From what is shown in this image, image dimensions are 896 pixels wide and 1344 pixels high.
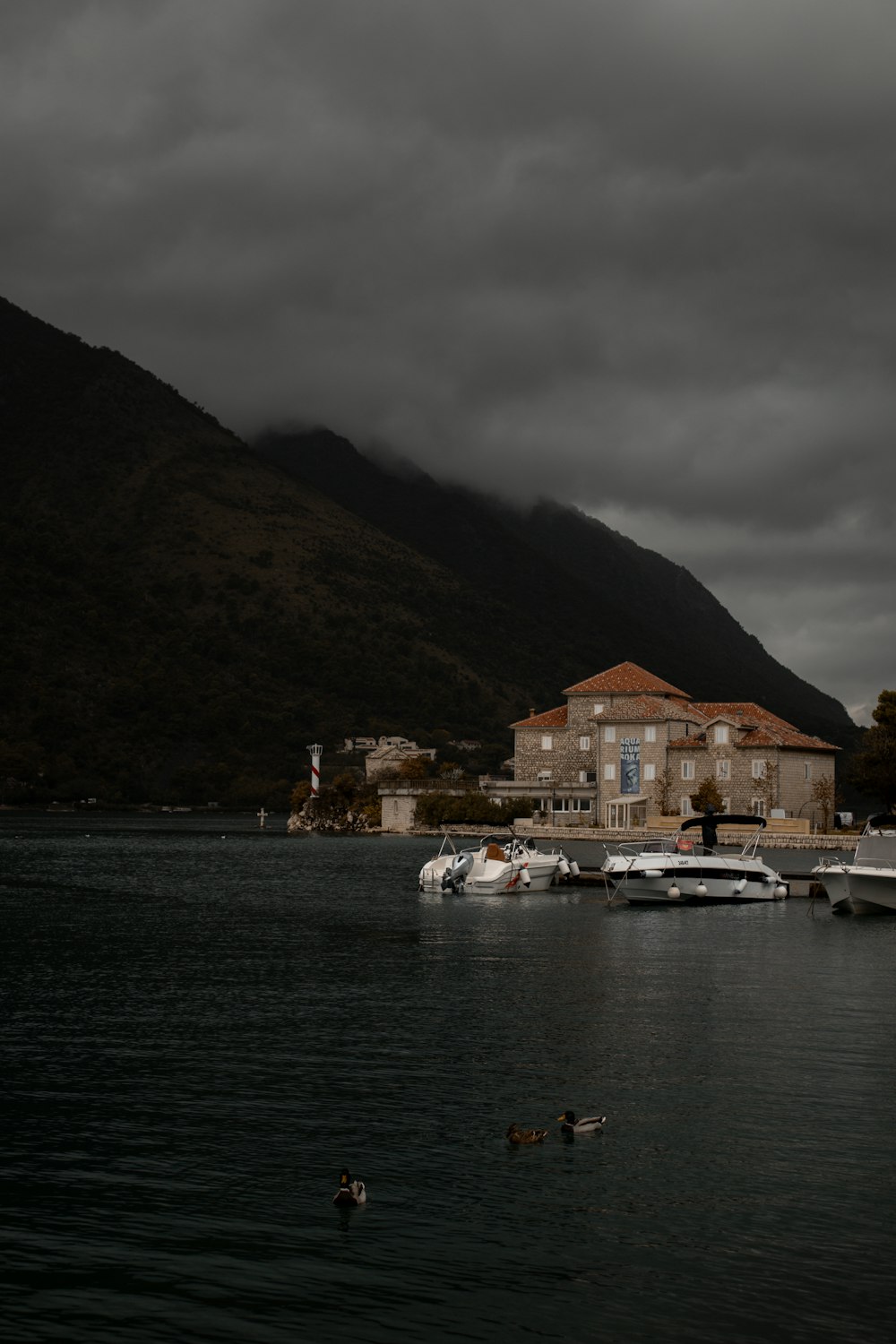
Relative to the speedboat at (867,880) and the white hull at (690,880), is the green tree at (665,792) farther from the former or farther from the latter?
the speedboat at (867,880)

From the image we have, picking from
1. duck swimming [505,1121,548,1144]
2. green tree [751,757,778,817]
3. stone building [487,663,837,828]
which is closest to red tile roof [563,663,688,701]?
stone building [487,663,837,828]

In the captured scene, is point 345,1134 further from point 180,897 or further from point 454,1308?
point 180,897

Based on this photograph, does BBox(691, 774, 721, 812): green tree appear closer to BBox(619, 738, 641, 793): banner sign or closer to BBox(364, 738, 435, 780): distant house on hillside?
BBox(619, 738, 641, 793): banner sign

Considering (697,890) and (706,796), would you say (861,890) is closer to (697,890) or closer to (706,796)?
(697,890)

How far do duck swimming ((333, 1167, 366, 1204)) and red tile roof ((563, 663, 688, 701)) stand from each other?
10375 cm

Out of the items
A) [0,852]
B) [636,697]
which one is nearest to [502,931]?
[0,852]

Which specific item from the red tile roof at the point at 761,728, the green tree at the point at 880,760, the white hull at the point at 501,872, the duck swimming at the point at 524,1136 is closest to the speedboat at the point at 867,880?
the white hull at the point at 501,872

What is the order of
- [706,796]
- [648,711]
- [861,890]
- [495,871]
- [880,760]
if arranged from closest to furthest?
[861,890], [495,871], [880,760], [706,796], [648,711]

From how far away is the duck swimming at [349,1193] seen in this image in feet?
53.1

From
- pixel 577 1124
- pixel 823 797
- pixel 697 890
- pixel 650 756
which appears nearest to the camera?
pixel 577 1124

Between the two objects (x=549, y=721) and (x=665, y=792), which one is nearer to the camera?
(x=665, y=792)

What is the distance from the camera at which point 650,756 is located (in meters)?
116

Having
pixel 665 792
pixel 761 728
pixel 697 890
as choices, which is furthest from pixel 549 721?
pixel 697 890

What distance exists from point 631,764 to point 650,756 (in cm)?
191
